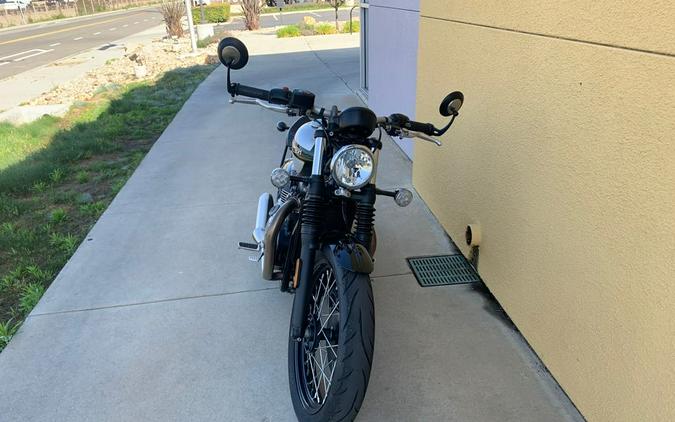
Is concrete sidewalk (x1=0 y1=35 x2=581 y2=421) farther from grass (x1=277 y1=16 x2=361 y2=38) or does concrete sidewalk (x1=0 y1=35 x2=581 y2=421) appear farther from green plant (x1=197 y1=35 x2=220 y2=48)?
grass (x1=277 y1=16 x2=361 y2=38)

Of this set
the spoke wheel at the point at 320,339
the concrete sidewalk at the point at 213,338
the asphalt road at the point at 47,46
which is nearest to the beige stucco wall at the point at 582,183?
the concrete sidewalk at the point at 213,338

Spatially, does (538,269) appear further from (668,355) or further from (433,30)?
(433,30)

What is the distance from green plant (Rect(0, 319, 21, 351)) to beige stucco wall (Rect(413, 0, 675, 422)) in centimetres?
292

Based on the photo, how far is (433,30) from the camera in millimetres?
3908

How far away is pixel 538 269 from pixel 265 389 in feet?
4.94

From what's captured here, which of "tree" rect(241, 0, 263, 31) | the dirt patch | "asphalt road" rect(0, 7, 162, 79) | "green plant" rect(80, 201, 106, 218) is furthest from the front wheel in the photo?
"tree" rect(241, 0, 263, 31)

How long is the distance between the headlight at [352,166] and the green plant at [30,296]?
96.0 inches

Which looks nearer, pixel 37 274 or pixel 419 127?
pixel 419 127

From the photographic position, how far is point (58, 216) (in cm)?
460

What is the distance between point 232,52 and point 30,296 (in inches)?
89.7

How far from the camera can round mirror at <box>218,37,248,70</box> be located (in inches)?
93.1

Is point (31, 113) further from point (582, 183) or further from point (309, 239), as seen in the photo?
point (582, 183)

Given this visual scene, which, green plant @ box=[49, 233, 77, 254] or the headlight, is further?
green plant @ box=[49, 233, 77, 254]

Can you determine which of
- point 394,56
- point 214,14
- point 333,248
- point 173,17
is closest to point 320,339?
point 333,248
